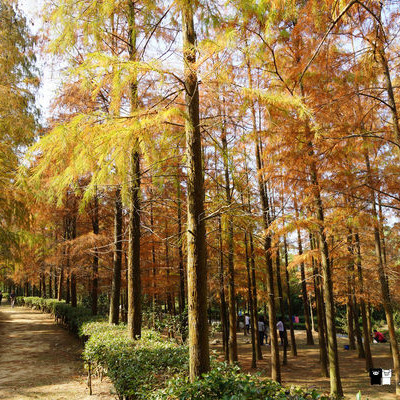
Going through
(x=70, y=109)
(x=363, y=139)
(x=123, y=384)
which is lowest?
(x=123, y=384)

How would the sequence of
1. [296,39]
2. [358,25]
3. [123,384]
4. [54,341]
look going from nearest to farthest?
1. [123,384]
2. [358,25]
3. [296,39]
4. [54,341]

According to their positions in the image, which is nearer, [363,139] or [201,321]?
[201,321]

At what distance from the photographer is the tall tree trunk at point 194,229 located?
3.75 metres

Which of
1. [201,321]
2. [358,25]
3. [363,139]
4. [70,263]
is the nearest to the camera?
[201,321]

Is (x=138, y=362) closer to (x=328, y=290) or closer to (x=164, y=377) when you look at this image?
(x=164, y=377)

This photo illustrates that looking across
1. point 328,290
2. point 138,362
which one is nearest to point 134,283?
point 138,362

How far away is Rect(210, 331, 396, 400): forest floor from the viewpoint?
29.1ft

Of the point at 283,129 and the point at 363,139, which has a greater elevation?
the point at 283,129

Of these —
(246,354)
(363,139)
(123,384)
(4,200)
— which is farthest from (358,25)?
(246,354)

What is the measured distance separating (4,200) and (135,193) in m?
3.21

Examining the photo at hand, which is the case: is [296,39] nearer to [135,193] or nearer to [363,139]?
[363,139]

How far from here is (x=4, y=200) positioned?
7.25 m

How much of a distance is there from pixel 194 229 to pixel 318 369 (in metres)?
11.0

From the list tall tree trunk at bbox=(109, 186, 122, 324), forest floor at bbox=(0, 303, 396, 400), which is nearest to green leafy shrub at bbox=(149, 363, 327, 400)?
forest floor at bbox=(0, 303, 396, 400)
